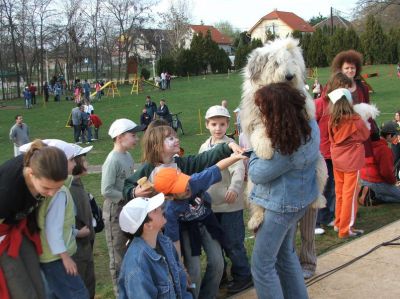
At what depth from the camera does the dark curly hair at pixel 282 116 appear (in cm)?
315


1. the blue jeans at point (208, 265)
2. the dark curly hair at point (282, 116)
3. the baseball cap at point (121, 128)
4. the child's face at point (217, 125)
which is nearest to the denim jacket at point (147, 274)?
the blue jeans at point (208, 265)

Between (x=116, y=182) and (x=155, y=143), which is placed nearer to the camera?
(x=155, y=143)

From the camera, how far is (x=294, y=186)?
3.33 meters

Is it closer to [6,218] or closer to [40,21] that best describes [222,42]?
[40,21]

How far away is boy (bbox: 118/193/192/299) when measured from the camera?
2.89 meters

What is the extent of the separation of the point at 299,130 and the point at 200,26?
11413cm

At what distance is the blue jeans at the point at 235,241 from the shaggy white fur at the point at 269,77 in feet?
2.76

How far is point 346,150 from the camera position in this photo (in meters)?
5.48

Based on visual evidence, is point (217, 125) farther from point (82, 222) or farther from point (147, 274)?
point (147, 274)

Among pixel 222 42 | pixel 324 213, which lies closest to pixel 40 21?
pixel 324 213

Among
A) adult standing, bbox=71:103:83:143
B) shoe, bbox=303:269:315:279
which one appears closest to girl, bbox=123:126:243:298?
shoe, bbox=303:269:315:279

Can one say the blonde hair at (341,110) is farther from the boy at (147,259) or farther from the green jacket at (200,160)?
the boy at (147,259)

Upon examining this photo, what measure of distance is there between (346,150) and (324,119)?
0.48m

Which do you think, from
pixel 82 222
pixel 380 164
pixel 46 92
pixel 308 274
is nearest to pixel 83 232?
pixel 82 222
